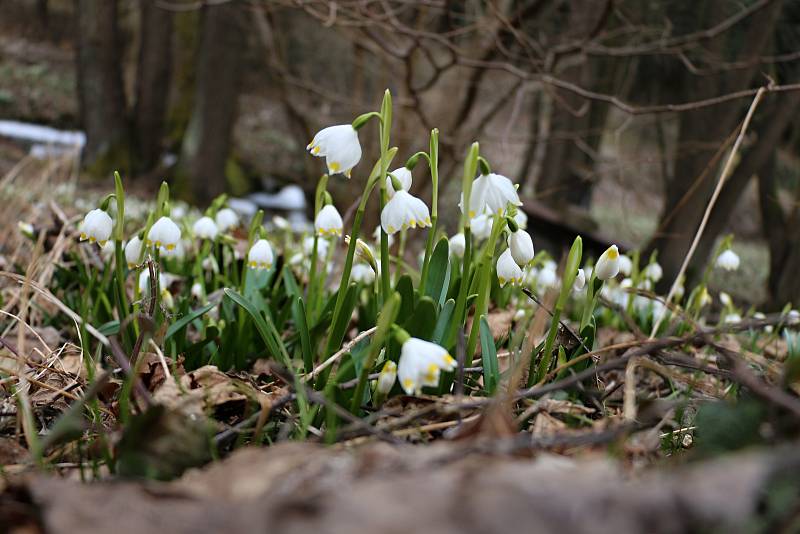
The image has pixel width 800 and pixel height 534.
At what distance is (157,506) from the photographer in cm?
64

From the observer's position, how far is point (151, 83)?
28.8 feet

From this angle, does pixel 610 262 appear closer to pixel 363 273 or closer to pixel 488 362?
pixel 488 362

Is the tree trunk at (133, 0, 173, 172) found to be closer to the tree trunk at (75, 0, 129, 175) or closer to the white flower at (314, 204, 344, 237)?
the tree trunk at (75, 0, 129, 175)

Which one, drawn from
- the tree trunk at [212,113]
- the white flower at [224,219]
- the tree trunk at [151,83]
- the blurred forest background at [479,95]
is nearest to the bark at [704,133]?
the blurred forest background at [479,95]

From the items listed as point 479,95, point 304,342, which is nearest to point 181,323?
point 304,342

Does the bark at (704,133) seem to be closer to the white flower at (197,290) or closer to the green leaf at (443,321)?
the white flower at (197,290)

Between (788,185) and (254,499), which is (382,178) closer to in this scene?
(254,499)

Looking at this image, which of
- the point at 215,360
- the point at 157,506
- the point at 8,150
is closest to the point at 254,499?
the point at 157,506

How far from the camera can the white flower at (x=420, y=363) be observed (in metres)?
0.97

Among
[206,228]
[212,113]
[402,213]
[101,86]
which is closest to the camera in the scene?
[402,213]

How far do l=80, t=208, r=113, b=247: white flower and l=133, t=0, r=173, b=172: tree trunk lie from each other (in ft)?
25.7

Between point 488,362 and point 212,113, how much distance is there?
7.35 m

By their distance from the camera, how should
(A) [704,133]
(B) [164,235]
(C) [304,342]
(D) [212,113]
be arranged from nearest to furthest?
(C) [304,342] → (B) [164,235] → (A) [704,133] → (D) [212,113]

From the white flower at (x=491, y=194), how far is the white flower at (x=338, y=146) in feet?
0.74
